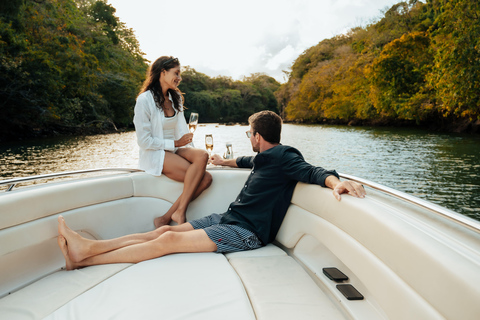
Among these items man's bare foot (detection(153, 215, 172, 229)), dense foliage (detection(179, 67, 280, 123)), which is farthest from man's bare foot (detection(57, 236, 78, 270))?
dense foliage (detection(179, 67, 280, 123))

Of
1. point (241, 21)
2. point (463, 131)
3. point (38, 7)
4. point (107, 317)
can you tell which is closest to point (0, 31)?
point (38, 7)

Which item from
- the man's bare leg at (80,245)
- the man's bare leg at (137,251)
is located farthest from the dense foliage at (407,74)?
the man's bare leg at (80,245)

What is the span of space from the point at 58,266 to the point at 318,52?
47.4 metres

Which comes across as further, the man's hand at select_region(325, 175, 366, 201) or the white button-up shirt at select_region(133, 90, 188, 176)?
the white button-up shirt at select_region(133, 90, 188, 176)

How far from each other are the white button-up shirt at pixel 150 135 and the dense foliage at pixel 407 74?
10.1 meters

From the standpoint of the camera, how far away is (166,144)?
2348mm

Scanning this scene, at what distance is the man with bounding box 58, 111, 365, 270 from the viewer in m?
1.52

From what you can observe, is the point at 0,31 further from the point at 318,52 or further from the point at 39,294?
the point at 318,52

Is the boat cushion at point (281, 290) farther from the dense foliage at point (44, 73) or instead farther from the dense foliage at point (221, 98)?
the dense foliage at point (221, 98)

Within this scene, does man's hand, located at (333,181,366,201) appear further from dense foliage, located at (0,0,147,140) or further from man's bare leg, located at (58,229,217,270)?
dense foliage, located at (0,0,147,140)

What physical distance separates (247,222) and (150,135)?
1020 mm

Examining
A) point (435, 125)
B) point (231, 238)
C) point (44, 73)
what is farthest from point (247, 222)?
point (435, 125)

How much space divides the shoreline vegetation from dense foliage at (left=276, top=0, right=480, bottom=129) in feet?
0.16

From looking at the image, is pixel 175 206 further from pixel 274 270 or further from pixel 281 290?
pixel 281 290
